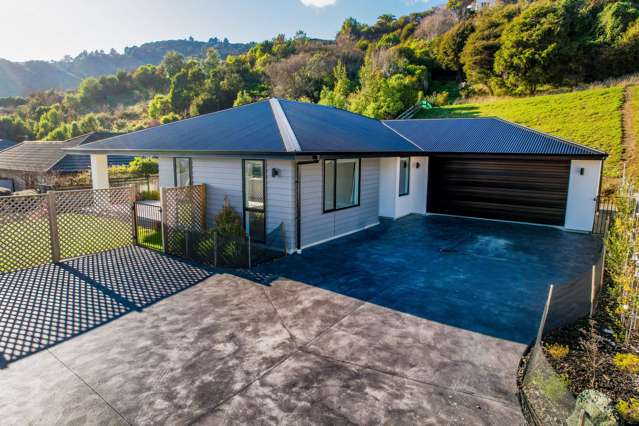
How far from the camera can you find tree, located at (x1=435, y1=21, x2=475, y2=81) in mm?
36344

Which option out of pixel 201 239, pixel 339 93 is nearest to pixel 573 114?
pixel 339 93

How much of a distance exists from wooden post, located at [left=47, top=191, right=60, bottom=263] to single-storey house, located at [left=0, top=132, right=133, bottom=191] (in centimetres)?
1239

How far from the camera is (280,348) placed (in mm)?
4648

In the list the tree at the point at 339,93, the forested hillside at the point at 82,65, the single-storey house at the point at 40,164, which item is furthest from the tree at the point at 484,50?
the forested hillside at the point at 82,65

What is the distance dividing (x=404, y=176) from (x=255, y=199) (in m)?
6.11

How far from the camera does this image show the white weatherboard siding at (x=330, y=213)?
9148 mm

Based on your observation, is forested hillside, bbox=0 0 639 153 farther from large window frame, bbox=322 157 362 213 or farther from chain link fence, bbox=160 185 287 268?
chain link fence, bbox=160 185 287 268

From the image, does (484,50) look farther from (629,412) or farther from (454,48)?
(629,412)

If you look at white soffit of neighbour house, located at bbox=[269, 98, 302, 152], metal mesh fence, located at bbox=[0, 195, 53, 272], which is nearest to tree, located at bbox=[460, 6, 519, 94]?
white soffit of neighbour house, located at bbox=[269, 98, 302, 152]

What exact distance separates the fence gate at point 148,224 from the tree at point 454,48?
34.5m

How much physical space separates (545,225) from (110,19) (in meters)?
20.7

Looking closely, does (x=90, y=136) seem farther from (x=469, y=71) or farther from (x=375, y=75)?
(x=469, y=71)

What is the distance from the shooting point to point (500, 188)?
13.1 m

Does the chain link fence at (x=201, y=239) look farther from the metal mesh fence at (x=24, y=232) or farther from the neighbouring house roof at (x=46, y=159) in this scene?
the neighbouring house roof at (x=46, y=159)
